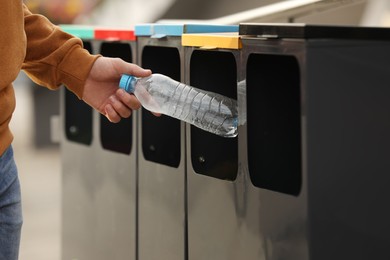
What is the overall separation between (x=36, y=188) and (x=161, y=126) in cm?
293

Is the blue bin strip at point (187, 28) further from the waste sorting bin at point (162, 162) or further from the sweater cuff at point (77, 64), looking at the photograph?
the sweater cuff at point (77, 64)

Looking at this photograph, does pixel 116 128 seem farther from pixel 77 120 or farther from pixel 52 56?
pixel 52 56

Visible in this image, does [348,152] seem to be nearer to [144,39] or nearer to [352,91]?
[352,91]

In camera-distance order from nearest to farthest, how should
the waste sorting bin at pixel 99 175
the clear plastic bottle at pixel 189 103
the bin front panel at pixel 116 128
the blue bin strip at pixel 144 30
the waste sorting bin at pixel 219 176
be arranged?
the waste sorting bin at pixel 219 176
the clear plastic bottle at pixel 189 103
the blue bin strip at pixel 144 30
the waste sorting bin at pixel 99 175
the bin front panel at pixel 116 128

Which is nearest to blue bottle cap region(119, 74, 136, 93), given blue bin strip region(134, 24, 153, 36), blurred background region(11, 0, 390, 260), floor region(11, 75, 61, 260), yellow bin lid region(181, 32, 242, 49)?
yellow bin lid region(181, 32, 242, 49)

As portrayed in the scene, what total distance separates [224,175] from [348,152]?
0.51 m

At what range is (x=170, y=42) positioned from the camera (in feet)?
7.73

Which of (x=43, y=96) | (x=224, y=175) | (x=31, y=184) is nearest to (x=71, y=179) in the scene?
(x=224, y=175)

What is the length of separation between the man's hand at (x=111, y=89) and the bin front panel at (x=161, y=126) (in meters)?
0.55

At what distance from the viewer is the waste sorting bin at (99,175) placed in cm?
269

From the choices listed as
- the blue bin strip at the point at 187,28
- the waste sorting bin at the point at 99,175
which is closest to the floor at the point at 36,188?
the waste sorting bin at the point at 99,175

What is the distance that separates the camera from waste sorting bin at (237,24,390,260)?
1.68m

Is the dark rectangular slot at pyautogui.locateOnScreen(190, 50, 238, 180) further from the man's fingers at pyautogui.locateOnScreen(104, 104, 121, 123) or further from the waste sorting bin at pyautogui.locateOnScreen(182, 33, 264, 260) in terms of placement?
the man's fingers at pyautogui.locateOnScreen(104, 104, 121, 123)

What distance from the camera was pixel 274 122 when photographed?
1.96 meters
